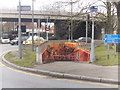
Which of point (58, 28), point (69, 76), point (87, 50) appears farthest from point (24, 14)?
point (69, 76)

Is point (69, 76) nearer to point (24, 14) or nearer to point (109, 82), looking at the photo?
point (109, 82)

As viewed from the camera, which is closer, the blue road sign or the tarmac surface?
the tarmac surface

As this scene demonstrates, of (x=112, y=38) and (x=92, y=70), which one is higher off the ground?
(x=112, y=38)

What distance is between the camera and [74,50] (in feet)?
50.6

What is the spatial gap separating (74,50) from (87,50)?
1.51 metres

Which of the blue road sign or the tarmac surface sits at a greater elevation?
the blue road sign

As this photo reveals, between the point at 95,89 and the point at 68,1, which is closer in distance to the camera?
A: the point at 95,89

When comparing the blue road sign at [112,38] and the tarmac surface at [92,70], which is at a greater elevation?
the blue road sign at [112,38]

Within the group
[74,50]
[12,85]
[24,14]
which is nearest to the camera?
[12,85]

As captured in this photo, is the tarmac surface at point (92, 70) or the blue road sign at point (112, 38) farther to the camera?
the blue road sign at point (112, 38)

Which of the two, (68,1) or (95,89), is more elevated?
(68,1)

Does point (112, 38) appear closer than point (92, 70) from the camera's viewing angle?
No

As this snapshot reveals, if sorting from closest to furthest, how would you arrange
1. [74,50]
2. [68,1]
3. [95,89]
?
[95,89] < [74,50] < [68,1]

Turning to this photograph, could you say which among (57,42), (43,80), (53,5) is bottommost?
(43,80)
